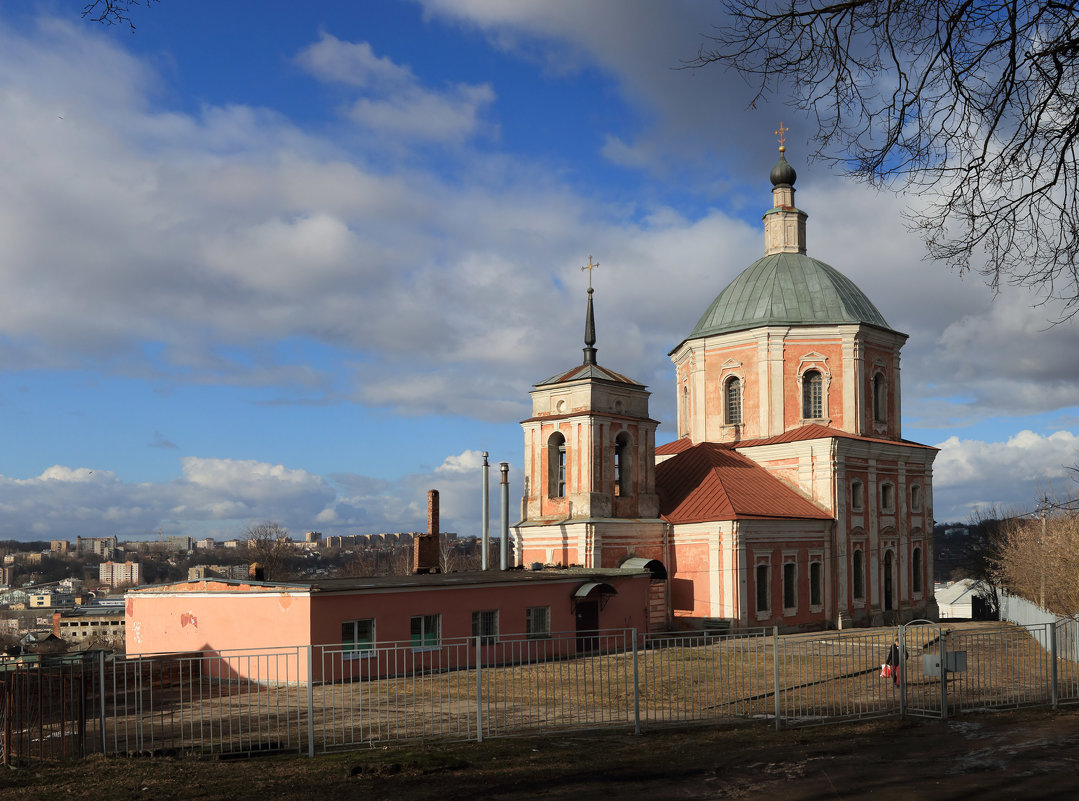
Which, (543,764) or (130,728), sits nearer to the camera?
(543,764)

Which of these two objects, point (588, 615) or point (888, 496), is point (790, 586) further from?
Answer: point (588, 615)

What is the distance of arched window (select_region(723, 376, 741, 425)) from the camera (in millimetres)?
40031

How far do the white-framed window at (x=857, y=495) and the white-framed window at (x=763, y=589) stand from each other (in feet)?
19.7

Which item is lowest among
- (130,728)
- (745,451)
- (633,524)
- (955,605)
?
(955,605)

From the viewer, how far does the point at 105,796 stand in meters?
10.4

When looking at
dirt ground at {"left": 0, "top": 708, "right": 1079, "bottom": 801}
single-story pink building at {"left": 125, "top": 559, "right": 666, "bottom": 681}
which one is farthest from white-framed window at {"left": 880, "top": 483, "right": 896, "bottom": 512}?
dirt ground at {"left": 0, "top": 708, "right": 1079, "bottom": 801}

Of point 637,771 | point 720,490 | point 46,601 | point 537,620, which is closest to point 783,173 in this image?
point 720,490

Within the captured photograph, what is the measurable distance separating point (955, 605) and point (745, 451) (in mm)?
39091

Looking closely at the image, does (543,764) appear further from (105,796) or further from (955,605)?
(955,605)

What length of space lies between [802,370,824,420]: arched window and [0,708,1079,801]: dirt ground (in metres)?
25.6

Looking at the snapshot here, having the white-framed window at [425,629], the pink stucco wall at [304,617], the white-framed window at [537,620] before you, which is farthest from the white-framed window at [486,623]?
the white-framed window at [425,629]

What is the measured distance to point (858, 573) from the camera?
37.8 m

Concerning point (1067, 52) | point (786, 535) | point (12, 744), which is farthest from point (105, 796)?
point (786, 535)

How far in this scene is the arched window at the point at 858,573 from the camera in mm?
37541
